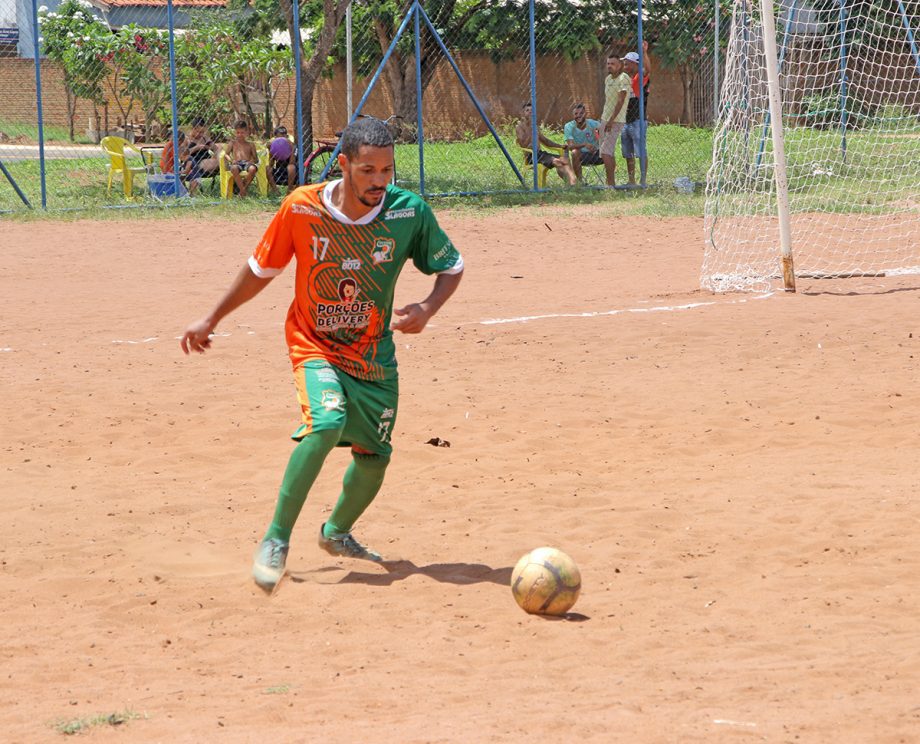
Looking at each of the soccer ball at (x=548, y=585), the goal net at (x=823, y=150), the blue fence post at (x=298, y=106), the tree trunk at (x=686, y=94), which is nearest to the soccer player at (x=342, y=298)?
the soccer ball at (x=548, y=585)

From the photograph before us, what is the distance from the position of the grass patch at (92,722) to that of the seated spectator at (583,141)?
17.0m

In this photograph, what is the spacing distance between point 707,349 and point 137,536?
4890 mm

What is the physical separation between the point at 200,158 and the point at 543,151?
535 cm

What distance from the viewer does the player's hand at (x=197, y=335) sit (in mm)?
5051

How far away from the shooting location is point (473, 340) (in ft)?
32.1

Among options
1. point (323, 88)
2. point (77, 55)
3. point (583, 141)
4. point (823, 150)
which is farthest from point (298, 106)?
point (323, 88)

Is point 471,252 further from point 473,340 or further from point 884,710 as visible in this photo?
point 884,710

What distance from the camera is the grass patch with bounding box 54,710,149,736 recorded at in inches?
146

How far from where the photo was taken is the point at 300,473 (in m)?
5.00

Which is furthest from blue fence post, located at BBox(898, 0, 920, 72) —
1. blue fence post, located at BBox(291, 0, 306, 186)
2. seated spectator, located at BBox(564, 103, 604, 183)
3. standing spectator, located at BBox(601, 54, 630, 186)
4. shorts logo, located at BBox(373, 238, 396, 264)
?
shorts logo, located at BBox(373, 238, 396, 264)

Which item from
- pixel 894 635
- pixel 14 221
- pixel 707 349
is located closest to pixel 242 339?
pixel 707 349

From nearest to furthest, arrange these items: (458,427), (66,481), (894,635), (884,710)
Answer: (884,710)
(894,635)
(66,481)
(458,427)

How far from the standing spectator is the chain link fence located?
2.03 feet

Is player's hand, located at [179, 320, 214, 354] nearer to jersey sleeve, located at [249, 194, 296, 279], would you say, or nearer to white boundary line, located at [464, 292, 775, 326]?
jersey sleeve, located at [249, 194, 296, 279]
